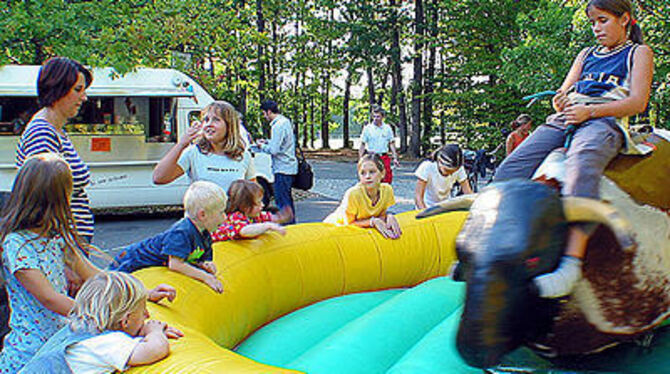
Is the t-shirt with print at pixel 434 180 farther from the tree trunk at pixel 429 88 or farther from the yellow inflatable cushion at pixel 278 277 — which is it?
the tree trunk at pixel 429 88

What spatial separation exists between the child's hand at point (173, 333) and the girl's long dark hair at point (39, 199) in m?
0.59

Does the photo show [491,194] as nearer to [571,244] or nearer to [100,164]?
[571,244]

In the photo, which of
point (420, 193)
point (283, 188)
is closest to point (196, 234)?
point (420, 193)

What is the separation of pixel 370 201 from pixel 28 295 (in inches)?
104

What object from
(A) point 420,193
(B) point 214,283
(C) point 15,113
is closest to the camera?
(B) point 214,283

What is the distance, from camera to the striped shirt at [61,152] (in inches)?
114

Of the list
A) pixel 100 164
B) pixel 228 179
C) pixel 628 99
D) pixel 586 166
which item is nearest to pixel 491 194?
pixel 586 166

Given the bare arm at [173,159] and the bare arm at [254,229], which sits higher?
the bare arm at [173,159]

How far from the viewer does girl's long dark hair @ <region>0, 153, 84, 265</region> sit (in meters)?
2.39

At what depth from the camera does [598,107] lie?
9.25 feet

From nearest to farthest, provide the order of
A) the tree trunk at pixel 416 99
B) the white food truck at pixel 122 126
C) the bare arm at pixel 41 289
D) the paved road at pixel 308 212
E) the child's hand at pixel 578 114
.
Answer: the bare arm at pixel 41 289, the child's hand at pixel 578 114, the paved road at pixel 308 212, the white food truck at pixel 122 126, the tree trunk at pixel 416 99

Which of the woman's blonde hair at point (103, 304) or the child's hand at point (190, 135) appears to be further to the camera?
the child's hand at point (190, 135)

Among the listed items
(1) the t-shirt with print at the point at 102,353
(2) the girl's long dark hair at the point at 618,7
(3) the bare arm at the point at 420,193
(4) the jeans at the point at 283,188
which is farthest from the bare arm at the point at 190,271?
(4) the jeans at the point at 283,188

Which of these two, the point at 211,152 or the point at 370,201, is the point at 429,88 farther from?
the point at 211,152
